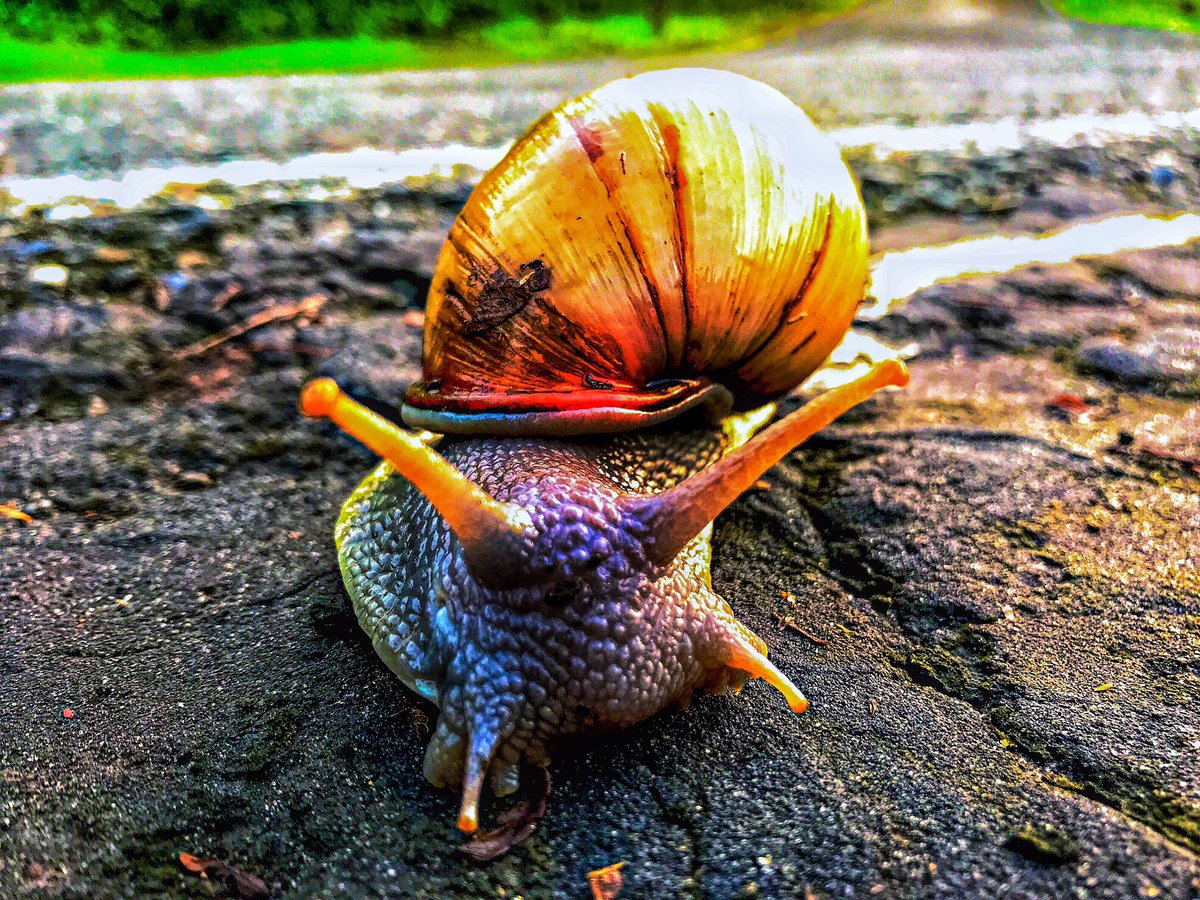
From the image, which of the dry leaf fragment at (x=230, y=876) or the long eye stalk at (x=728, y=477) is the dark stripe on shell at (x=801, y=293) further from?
the dry leaf fragment at (x=230, y=876)

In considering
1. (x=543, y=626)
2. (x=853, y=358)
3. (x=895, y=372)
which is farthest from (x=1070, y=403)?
(x=543, y=626)

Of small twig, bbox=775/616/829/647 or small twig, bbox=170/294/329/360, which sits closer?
small twig, bbox=775/616/829/647

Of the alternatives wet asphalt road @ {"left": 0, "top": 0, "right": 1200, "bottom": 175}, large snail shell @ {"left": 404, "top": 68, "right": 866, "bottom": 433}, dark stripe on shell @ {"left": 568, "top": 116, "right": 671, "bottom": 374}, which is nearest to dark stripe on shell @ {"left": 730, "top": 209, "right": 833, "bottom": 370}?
large snail shell @ {"left": 404, "top": 68, "right": 866, "bottom": 433}

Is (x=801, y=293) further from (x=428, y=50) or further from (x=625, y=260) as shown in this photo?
(x=428, y=50)

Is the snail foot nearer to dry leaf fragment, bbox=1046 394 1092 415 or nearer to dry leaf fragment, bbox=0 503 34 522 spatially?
dry leaf fragment, bbox=0 503 34 522

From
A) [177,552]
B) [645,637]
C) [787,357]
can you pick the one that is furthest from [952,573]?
[177,552]

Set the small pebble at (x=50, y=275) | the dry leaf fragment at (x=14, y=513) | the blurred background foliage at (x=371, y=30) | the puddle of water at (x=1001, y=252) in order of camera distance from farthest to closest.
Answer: the blurred background foliage at (x=371, y=30), the puddle of water at (x=1001, y=252), the small pebble at (x=50, y=275), the dry leaf fragment at (x=14, y=513)

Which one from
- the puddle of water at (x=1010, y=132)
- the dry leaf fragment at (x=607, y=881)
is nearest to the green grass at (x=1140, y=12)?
the puddle of water at (x=1010, y=132)

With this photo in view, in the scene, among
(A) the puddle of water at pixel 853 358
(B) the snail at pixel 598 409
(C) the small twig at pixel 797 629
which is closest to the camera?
(B) the snail at pixel 598 409
